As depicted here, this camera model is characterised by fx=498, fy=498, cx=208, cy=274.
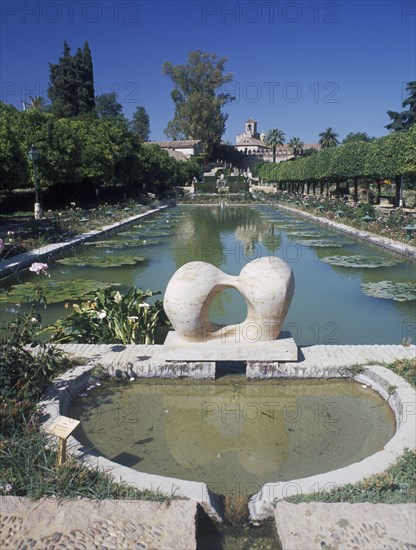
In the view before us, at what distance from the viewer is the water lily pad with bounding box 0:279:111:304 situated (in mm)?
8602

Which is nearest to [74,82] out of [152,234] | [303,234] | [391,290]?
[152,234]

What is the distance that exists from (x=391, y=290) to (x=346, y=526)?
23.7 ft

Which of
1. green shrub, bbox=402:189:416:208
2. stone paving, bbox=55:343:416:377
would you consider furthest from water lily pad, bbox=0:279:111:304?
green shrub, bbox=402:189:416:208

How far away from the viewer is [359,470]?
3.18m

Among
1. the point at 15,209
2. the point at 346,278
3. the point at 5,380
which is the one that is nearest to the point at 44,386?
the point at 5,380

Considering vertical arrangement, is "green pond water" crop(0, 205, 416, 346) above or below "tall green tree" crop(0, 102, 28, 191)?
below

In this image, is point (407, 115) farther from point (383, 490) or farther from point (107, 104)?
point (383, 490)

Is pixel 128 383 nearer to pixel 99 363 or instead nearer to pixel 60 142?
pixel 99 363

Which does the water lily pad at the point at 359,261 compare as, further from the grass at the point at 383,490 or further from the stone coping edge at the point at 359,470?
the grass at the point at 383,490

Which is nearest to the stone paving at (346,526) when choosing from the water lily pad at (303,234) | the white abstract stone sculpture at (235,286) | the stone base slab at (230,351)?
the stone base slab at (230,351)

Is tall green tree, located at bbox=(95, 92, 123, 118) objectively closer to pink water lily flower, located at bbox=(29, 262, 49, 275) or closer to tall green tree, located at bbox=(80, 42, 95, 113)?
tall green tree, located at bbox=(80, 42, 95, 113)

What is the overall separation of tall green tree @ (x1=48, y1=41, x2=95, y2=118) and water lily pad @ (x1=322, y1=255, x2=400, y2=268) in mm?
44235

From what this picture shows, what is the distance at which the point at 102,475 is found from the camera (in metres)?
3.14

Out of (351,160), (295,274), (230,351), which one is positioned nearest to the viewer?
(230,351)
